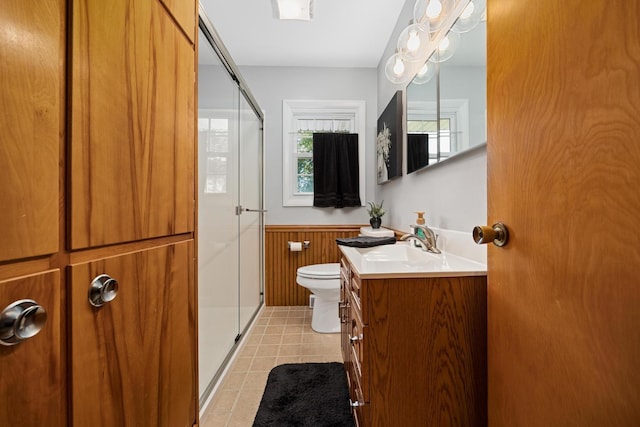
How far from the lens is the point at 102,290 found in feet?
1.82

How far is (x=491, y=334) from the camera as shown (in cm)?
73

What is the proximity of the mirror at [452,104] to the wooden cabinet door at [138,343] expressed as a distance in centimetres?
118

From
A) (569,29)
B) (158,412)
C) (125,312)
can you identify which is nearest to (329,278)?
(158,412)

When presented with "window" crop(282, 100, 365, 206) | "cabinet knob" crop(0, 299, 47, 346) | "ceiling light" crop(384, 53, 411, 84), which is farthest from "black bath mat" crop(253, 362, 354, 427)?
"ceiling light" crop(384, 53, 411, 84)

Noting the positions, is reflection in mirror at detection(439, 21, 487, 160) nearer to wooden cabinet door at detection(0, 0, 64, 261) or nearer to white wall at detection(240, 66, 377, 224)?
wooden cabinet door at detection(0, 0, 64, 261)

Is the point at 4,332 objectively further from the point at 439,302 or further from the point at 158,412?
the point at 439,302

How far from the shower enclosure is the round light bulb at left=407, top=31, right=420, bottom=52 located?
1.01 meters

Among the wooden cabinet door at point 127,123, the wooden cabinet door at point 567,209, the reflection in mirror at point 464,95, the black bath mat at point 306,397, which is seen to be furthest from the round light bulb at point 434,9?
the black bath mat at point 306,397

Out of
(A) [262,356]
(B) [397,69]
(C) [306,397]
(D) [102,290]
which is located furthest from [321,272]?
(D) [102,290]

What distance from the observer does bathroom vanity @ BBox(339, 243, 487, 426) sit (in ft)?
2.66

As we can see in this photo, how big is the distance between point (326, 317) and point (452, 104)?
1680 mm

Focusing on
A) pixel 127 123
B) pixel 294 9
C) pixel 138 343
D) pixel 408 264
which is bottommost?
pixel 138 343

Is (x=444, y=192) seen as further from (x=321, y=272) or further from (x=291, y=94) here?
(x=291, y=94)

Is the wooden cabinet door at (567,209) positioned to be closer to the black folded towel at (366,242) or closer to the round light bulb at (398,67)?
the black folded towel at (366,242)
